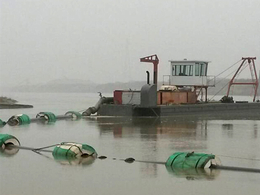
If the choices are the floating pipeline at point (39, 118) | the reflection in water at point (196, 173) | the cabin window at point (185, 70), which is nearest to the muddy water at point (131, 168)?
the reflection in water at point (196, 173)

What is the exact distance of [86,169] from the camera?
12289mm

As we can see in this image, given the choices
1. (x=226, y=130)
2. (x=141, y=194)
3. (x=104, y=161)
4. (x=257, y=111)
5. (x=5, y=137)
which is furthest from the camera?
(x=257, y=111)

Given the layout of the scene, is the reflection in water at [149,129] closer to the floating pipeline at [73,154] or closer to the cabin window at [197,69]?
the floating pipeline at [73,154]

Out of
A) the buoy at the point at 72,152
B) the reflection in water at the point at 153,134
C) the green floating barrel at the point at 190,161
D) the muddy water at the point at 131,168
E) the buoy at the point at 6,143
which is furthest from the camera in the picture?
the reflection in water at the point at 153,134

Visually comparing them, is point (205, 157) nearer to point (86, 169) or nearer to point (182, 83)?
point (86, 169)

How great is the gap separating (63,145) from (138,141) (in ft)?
13.7

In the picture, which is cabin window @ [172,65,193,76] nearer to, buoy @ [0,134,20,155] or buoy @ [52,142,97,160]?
buoy @ [0,134,20,155]

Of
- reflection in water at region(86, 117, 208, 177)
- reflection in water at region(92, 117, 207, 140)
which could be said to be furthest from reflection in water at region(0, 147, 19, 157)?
reflection in water at region(92, 117, 207, 140)

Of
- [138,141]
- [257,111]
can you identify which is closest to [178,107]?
[257,111]

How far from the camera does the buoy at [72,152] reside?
13891 mm

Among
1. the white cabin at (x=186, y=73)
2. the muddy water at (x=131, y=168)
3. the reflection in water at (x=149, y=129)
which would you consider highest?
the white cabin at (x=186, y=73)

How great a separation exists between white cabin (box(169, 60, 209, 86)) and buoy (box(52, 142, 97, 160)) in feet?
73.7

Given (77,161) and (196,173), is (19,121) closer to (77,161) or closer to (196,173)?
(77,161)

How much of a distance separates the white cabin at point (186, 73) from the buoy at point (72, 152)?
22.5m
